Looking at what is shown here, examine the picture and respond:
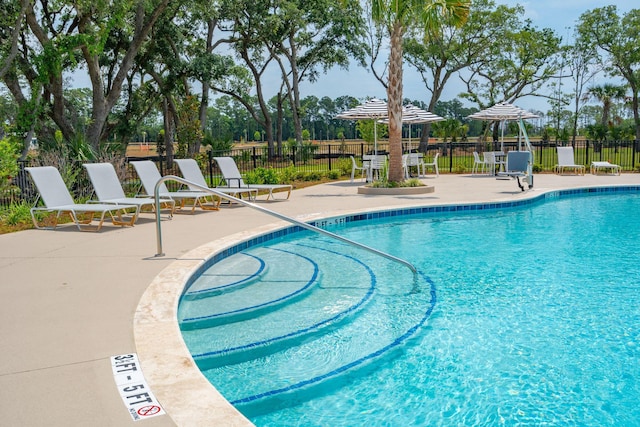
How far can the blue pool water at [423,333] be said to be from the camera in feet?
11.6

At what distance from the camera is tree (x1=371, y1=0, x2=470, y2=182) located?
43.7ft

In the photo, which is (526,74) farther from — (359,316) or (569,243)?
(359,316)

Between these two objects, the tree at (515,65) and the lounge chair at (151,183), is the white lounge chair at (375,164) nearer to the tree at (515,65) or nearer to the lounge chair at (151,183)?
the lounge chair at (151,183)

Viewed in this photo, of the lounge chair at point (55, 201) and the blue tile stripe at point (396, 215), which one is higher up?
the lounge chair at point (55, 201)

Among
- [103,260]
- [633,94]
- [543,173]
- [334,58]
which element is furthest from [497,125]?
[103,260]

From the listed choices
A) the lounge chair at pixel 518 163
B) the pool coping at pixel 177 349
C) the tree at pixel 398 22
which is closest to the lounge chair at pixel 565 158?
the lounge chair at pixel 518 163

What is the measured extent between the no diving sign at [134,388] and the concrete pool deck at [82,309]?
1.4 inches

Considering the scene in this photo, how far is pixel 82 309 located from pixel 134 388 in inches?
66.9

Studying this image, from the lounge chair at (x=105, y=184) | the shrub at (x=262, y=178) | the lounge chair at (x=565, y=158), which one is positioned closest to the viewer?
the lounge chair at (x=105, y=184)

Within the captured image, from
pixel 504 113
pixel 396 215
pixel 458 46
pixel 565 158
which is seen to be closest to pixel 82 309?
pixel 396 215

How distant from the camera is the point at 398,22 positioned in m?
13.8

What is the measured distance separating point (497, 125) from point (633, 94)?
9.01 m

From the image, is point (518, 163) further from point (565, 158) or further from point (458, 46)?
point (458, 46)

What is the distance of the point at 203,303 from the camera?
5344 mm
